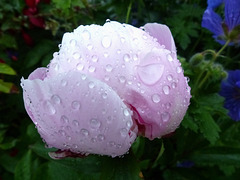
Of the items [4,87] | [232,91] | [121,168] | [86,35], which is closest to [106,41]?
[86,35]

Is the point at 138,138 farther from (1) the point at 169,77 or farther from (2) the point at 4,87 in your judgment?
(2) the point at 4,87

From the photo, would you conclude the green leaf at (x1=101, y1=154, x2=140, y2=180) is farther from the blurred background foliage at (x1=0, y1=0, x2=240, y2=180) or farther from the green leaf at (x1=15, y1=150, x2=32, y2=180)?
the green leaf at (x1=15, y1=150, x2=32, y2=180)

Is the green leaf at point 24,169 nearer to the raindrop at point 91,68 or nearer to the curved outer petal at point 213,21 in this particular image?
the raindrop at point 91,68

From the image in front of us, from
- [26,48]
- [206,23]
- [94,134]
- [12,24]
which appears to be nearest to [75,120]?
[94,134]

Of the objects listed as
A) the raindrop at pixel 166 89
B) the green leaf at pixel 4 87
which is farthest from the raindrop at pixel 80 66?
the green leaf at pixel 4 87

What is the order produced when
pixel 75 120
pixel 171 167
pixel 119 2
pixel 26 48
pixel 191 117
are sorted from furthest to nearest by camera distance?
pixel 26 48 < pixel 119 2 < pixel 171 167 < pixel 191 117 < pixel 75 120

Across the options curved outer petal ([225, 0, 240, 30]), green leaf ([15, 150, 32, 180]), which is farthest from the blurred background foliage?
curved outer petal ([225, 0, 240, 30])

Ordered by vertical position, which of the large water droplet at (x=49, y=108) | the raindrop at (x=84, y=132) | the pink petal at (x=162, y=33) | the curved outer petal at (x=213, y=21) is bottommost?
the curved outer petal at (x=213, y=21)

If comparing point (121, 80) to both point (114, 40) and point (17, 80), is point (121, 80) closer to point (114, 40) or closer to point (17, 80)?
point (114, 40)
